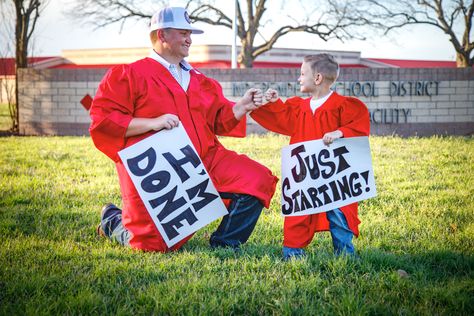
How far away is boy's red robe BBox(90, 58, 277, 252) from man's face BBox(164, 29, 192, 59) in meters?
0.18

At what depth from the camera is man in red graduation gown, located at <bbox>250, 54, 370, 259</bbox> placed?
392cm

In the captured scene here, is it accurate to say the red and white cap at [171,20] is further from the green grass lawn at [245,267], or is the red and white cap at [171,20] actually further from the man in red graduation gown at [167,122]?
the green grass lawn at [245,267]

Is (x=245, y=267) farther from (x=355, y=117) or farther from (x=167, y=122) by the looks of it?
(x=355, y=117)

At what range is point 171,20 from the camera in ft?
13.6

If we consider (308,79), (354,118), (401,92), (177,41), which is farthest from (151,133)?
(401,92)

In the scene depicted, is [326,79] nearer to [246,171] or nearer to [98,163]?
[246,171]

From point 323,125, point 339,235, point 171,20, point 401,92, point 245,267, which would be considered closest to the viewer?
point 245,267

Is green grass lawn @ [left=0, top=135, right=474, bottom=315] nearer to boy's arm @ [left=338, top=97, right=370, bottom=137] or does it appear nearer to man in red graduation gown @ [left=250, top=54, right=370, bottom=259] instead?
man in red graduation gown @ [left=250, top=54, right=370, bottom=259]

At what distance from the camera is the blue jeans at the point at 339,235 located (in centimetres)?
390

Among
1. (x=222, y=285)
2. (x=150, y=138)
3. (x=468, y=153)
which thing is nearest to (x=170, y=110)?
(x=150, y=138)

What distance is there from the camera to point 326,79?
4027mm

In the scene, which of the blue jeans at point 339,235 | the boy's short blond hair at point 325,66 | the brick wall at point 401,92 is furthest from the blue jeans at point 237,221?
the brick wall at point 401,92

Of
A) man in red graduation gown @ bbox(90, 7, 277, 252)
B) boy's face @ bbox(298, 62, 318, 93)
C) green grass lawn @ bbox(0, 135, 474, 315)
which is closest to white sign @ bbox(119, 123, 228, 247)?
man in red graduation gown @ bbox(90, 7, 277, 252)

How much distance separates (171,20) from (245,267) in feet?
6.59
